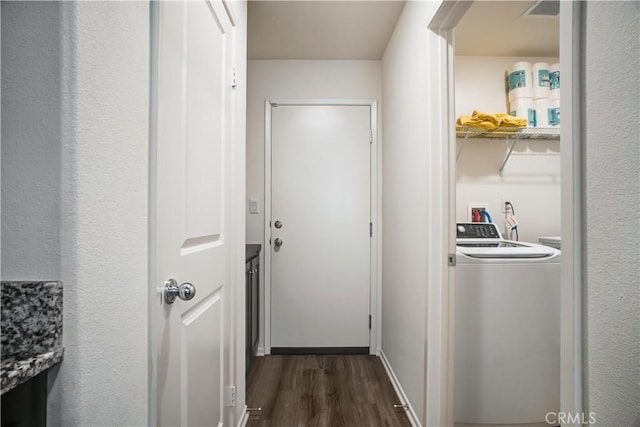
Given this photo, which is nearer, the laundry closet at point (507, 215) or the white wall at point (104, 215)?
the white wall at point (104, 215)

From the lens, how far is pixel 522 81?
2.41m

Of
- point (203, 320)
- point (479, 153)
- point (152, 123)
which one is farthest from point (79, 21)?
point (479, 153)

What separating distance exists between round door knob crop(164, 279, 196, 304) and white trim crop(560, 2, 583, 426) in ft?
2.95

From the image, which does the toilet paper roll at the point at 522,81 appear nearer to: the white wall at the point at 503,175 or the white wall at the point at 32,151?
the white wall at the point at 503,175

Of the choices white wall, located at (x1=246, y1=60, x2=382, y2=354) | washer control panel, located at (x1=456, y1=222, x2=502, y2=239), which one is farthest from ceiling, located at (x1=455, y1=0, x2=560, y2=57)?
washer control panel, located at (x1=456, y1=222, x2=502, y2=239)

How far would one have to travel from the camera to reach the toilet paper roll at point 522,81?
2414 mm

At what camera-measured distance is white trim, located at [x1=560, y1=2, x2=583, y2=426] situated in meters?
0.67

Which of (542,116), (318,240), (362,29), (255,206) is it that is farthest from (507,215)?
(255,206)

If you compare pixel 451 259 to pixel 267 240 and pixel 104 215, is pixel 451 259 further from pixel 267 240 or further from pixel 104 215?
pixel 267 240

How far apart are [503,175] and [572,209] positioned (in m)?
2.16

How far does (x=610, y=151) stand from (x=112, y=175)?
92cm

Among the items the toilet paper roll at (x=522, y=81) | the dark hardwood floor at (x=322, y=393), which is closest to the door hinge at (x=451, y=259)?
the dark hardwood floor at (x=322, y=393)

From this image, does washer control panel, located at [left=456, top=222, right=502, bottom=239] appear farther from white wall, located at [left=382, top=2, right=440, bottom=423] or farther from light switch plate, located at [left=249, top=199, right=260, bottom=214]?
light switch plate, located at [left=249, top=199, right=260, bottom=214]

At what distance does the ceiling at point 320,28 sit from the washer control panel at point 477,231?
4.91 ft
